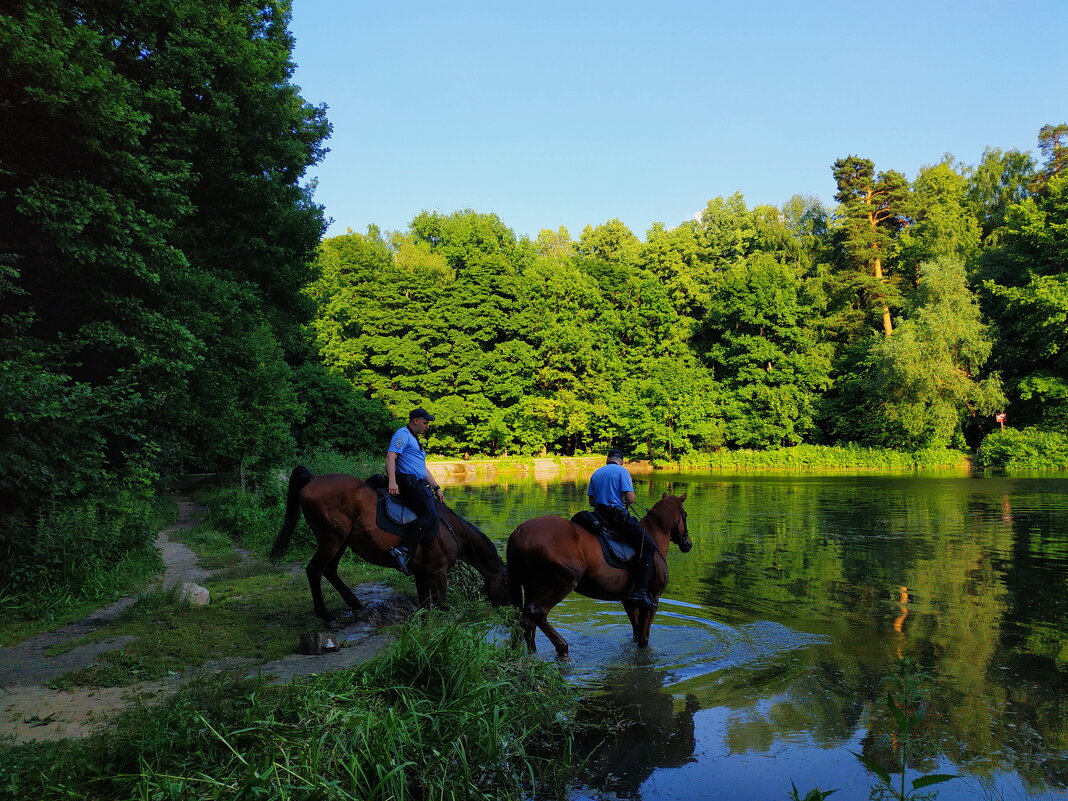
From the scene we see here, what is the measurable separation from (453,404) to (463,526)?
38.8 m

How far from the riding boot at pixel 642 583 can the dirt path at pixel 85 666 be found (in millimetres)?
2597

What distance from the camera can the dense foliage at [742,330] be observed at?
40969 millimetres

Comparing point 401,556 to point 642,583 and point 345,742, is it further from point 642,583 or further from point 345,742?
point 345,742

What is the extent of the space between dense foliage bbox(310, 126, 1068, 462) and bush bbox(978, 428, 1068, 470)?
67.4 inches

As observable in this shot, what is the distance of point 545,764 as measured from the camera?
4.93 meters

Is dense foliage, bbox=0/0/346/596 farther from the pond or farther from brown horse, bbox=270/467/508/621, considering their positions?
the pond

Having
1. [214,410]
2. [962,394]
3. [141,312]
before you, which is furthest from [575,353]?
[141,312]

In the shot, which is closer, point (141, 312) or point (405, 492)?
point (405, 492)

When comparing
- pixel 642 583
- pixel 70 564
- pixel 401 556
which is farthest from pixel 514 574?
pixel 70 564

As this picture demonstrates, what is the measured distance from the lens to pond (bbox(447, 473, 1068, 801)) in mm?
5027

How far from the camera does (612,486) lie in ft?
25.1

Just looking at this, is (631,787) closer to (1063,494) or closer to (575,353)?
(1063,494)

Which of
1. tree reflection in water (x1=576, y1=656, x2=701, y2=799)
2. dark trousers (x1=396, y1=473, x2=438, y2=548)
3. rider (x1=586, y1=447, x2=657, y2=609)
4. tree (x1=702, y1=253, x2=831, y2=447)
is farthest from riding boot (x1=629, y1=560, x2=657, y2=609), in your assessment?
tree (x1=702, y1=253, x2=831, y2=447)

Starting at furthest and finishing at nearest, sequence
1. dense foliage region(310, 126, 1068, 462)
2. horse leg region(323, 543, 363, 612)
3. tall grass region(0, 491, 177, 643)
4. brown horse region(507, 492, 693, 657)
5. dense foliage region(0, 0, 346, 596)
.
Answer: dense foliage region(310, 126, 1068, 462)
dense foliage region(0, 0, 346, 596)
tall grass region(0, 491, 177, 643)
horse leg region(323, 543, 363, 612)
brown horse region(507, 492, 693, 657)
